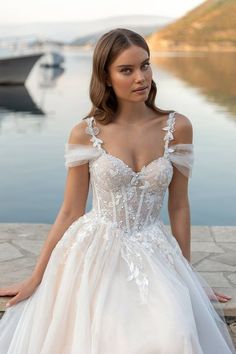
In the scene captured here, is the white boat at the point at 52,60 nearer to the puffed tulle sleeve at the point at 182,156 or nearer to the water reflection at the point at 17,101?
the water reflection at the point at 17,101

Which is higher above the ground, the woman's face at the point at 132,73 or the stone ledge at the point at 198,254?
the woman's face at the point at 132,73

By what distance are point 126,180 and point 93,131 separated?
0.23m

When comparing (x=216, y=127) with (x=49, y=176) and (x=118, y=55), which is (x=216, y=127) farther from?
(x=118, y=55)

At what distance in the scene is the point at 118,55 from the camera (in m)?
2.40

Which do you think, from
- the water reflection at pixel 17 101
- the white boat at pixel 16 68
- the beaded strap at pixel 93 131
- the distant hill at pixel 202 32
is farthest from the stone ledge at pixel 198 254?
the distant hill at pixel 202 32

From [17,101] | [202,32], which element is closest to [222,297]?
[17,101]

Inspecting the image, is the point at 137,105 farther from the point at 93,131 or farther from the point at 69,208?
the point at 69,208

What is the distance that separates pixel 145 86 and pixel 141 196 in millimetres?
411

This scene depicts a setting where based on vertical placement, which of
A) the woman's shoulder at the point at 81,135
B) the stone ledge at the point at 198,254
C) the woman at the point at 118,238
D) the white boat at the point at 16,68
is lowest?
→ the stone ledge at the point at 198,254

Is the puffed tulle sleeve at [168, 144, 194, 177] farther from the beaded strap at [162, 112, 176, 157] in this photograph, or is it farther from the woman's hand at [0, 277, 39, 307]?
the woman's hand at [0, 277, 39, 307]

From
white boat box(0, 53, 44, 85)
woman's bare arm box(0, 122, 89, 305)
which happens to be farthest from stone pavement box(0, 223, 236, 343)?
white boat box(0, 53, 44, 85)

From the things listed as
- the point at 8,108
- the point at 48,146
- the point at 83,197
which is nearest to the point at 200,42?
the point at 8,108

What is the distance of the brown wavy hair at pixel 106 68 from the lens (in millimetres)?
2391

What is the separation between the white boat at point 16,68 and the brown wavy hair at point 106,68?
21686 millimetres
